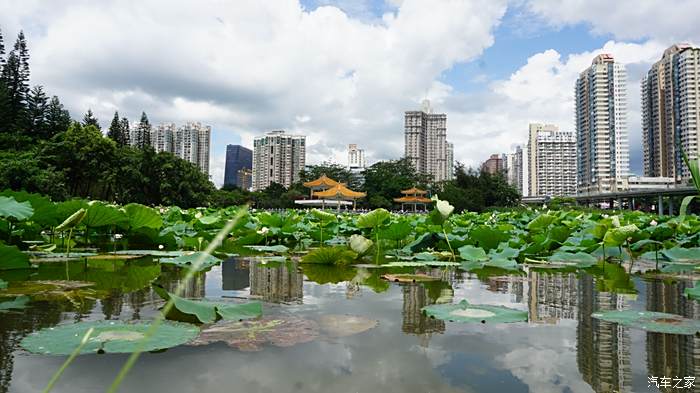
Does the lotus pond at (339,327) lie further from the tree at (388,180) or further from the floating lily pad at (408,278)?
the tree at (388,180)

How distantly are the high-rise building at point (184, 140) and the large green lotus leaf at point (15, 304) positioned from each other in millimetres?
46568

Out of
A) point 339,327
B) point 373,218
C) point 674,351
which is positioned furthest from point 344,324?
point 373,218

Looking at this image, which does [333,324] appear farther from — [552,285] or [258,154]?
[258,154]

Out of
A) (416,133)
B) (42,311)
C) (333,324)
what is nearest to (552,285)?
(333,324)

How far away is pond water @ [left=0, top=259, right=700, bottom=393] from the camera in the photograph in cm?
75

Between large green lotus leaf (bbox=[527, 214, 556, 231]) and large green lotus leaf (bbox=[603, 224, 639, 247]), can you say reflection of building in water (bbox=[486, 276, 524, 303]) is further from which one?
large green lotus leaf (bbox=[527, 214, 556, 231])

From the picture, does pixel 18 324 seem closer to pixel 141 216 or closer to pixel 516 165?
pixel 141 216

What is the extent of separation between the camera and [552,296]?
1.63m

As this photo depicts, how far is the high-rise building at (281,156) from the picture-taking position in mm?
52031

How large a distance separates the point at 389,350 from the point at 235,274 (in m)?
1.40

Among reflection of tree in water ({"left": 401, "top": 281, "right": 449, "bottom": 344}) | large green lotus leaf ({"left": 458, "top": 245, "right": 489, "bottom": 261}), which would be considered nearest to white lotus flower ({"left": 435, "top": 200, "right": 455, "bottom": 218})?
large green lotus leaf ({"left": 458, "top": 245, "right": 489, "bottom": 261})

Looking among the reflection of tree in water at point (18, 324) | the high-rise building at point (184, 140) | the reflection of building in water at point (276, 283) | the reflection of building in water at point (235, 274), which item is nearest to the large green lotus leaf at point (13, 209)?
the reflection of tree in water at point (18, 324)

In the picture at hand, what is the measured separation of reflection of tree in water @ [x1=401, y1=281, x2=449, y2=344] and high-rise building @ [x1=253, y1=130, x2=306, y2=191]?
5026 cm

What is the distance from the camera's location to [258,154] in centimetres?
5369
